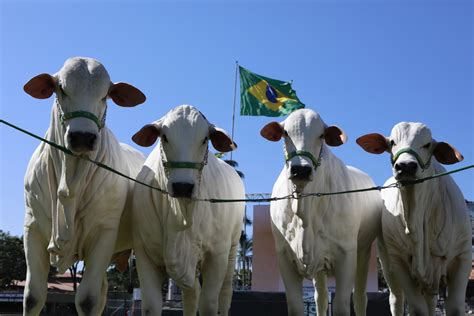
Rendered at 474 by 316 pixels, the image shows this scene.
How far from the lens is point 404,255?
7398mm

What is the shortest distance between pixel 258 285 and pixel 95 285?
62.8 ft

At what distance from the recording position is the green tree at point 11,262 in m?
47.3

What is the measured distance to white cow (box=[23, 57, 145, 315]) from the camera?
6188mm

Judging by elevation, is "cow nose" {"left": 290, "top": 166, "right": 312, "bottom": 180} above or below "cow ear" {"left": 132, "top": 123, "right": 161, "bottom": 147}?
below

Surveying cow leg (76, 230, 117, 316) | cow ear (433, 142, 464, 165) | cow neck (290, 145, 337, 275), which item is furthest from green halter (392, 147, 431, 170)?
cow leg (76, 230, 117, 316)

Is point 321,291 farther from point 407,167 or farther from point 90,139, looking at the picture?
point 90,139

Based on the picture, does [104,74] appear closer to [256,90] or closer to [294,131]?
[294,131]

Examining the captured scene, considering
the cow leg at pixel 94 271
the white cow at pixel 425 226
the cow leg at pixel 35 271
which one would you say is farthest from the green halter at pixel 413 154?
the cow leg at pixel 35 271

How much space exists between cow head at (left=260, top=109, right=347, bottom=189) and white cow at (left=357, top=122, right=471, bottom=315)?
30.9 inches

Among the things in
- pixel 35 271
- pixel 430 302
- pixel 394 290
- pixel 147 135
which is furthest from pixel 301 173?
pixel 394 290

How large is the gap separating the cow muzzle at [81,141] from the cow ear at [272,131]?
237 centimetres

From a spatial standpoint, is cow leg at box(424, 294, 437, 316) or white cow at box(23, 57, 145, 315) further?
cow leg at box(424, 294, 437, 316)

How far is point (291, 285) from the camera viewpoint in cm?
734

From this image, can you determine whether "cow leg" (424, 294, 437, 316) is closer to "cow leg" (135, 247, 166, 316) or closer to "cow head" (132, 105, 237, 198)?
"cow leg" (135, 247, 166, 316)
